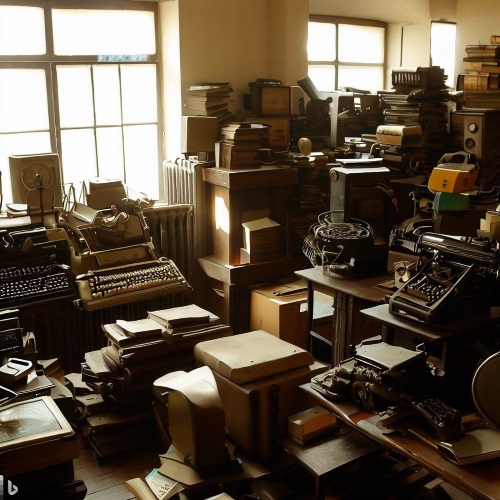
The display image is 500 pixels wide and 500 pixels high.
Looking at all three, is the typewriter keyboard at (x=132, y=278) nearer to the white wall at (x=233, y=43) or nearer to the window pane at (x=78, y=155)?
the window pane at (x=78, y=155)

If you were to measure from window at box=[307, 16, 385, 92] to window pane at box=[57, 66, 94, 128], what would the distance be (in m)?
2.28

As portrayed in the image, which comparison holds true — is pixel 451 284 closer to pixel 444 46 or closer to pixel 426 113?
pixel 426 113

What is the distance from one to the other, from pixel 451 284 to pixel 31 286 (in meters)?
2.43

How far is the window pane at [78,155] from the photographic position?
5004 millimetres

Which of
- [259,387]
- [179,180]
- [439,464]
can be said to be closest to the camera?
[439,464]

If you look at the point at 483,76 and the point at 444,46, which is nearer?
the point at 483,76

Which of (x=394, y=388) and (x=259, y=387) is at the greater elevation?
(x=394, y=388)

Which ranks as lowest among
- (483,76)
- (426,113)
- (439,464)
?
(439,464)

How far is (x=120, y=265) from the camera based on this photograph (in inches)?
172

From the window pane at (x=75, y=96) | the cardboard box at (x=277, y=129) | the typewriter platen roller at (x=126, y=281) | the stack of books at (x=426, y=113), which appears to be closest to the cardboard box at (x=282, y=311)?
the typewriter platen roller at (x=126, y=281)

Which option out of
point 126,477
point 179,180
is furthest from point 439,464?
point 179,180

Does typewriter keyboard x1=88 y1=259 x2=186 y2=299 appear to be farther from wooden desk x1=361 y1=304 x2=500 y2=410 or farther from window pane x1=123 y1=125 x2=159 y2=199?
wooden desk x1=361 y1=304 x2=500 y2=410

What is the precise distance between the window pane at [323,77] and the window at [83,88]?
1.77 metres

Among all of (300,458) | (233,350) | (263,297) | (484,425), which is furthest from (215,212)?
(484,425)
